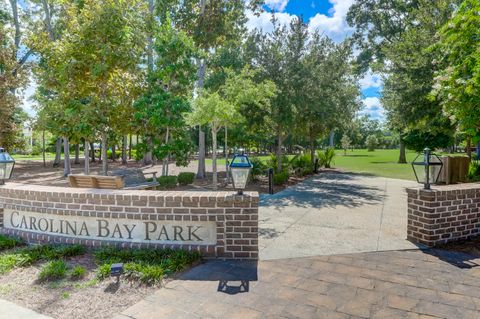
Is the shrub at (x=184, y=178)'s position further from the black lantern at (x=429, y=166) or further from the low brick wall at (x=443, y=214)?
the black lantern at (x=429, y=166)

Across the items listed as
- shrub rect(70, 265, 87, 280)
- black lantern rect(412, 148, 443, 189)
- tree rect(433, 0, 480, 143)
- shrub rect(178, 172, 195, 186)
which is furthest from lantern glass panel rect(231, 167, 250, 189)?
shrub rect(178, 172, 195, 186)

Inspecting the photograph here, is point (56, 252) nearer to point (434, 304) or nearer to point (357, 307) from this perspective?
point (357, 307)

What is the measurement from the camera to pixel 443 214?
15.1 feet

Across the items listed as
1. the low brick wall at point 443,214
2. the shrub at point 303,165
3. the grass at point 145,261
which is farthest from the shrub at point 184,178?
the low brick wall at point 443,214

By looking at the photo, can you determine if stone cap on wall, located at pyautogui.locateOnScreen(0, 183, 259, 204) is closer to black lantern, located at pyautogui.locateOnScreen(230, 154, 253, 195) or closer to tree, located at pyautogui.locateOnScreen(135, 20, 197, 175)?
black lantern, located at pyautogui.locateOnScreen(230, 154, 253, 195)

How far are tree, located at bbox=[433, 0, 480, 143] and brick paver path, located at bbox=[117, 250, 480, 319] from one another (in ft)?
13.0

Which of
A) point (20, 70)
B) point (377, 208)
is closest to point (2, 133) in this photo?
point (20, 70)

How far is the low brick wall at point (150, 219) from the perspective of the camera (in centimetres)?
404

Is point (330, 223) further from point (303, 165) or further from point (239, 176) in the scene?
point (303, 165)

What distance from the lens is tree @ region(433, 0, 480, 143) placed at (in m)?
6.06

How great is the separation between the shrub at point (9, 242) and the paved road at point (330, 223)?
3.81 metres

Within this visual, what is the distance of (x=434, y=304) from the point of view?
290 cm

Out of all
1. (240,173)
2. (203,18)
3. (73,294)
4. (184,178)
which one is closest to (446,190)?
(240,173)

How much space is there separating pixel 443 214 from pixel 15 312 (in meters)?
5.64
